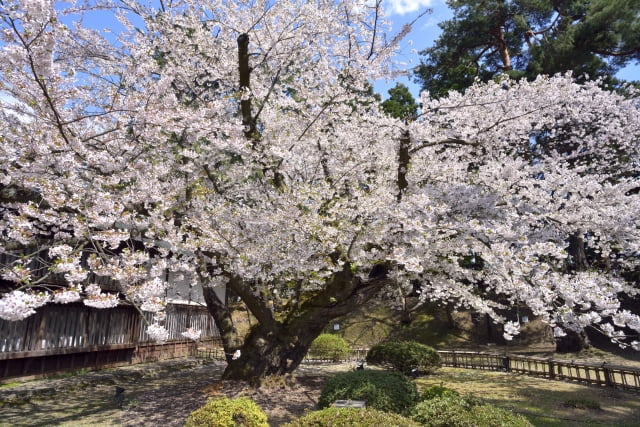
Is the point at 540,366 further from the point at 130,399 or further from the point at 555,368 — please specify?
→ the point at 130,399

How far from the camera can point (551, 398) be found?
10125 millimetres

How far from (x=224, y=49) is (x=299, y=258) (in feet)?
19.8

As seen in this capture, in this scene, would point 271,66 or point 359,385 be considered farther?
point 271,66

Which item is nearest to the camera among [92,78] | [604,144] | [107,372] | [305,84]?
[92,78]

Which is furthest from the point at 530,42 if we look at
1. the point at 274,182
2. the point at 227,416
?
the point at 227,416

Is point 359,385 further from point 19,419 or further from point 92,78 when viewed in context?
point 92,78

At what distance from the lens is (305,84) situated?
1158 cm

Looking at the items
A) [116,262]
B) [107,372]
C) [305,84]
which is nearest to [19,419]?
[116,262]

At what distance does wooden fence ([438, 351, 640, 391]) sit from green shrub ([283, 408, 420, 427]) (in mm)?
9328

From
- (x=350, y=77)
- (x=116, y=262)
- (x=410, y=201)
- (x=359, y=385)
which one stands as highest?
(x=350, y=77)

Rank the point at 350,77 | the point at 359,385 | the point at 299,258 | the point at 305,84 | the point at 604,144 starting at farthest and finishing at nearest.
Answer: the point at 604,144 < the point at 305,84 < the point at 350,77 < the point at 299,258 < the point at 359,385

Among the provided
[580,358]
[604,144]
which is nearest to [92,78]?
[604,144]

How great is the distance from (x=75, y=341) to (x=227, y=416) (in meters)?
8.74

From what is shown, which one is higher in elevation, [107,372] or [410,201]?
[410,201]
